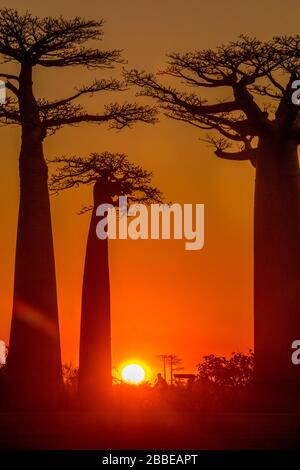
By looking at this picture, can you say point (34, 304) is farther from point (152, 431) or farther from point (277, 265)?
point (152, 431)

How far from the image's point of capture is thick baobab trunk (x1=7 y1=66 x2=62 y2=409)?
1027 inches

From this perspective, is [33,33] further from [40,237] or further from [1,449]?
[1,449]

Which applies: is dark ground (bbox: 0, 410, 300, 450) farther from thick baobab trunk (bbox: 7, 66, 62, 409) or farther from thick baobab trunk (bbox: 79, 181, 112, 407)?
thick baobab trunk (bbox: 79, 181, 112, 407)

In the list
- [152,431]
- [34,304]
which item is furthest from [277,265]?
[152,431]

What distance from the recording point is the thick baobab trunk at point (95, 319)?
96.0ft

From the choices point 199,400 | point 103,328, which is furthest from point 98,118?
point 199,400

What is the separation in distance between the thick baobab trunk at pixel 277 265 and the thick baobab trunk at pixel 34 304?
3.60m

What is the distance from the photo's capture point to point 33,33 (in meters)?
26.8

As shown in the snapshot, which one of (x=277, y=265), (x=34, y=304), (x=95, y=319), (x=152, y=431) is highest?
(x=95, y=319)

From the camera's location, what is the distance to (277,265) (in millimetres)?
25969

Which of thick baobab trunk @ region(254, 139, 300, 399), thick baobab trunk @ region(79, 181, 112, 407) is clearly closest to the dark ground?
thick baobab trunk @ region(254, 139, 300, 399)

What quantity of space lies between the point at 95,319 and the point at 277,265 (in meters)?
4.81

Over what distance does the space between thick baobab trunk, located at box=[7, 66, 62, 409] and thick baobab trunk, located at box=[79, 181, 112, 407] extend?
2.53 m
